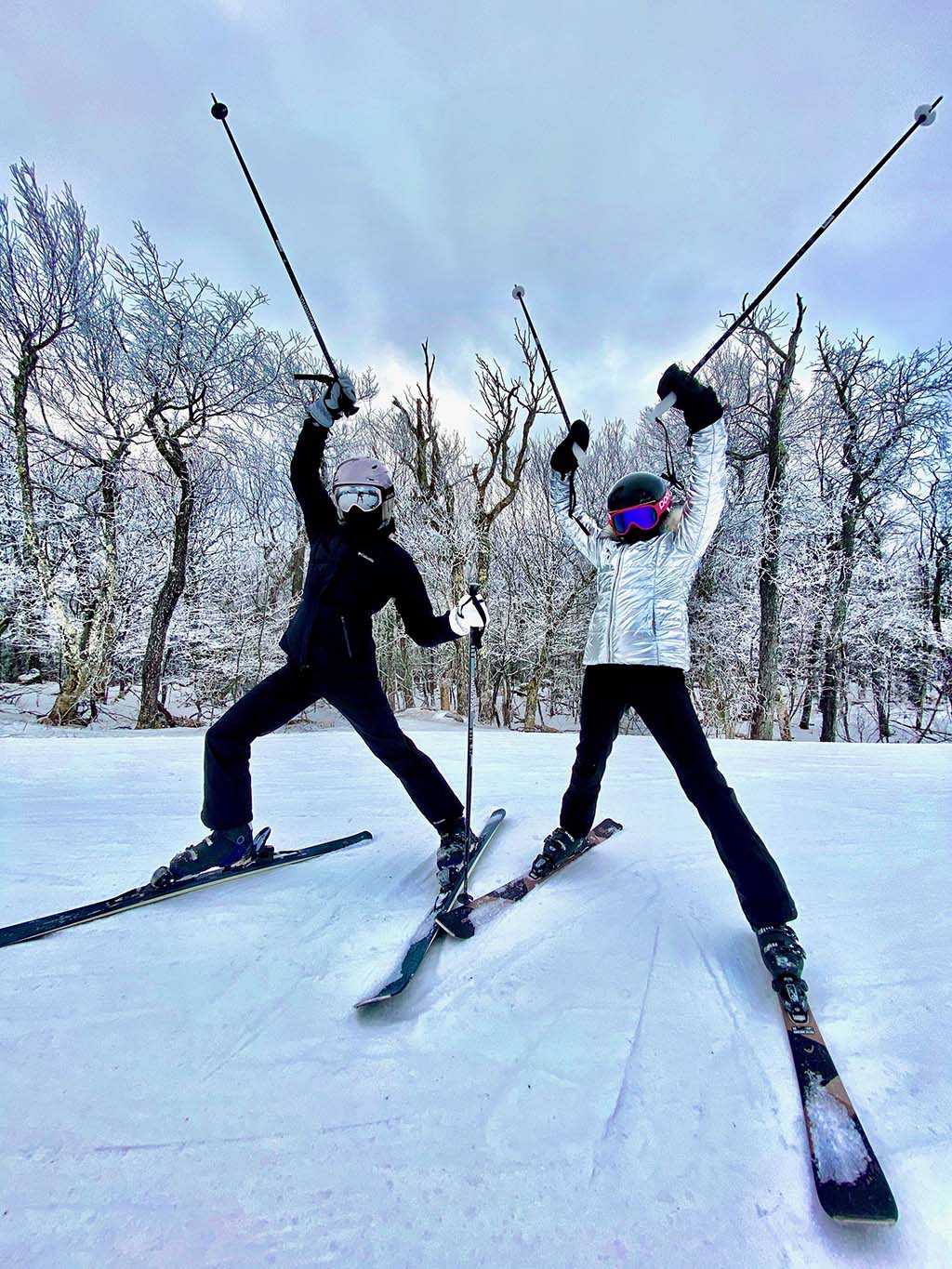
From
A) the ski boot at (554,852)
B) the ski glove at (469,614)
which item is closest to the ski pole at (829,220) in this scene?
the ski glove at (469,614)

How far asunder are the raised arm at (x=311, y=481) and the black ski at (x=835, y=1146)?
248 cm

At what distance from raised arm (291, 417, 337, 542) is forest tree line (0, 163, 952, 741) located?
17.6ft

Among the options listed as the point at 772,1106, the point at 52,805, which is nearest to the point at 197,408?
the point at 52,805

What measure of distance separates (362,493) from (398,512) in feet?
41.0

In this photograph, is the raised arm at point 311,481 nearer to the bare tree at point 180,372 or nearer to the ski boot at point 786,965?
the ski boot at point 786,965

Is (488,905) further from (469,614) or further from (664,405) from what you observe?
(664,405)

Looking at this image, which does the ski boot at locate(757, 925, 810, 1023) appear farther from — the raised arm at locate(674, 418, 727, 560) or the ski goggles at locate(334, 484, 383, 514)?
the ski goggles at locate(334, 484, 383, 514)

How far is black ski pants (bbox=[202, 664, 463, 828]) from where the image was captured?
2334mm

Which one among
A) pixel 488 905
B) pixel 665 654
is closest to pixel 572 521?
pixel 665 654

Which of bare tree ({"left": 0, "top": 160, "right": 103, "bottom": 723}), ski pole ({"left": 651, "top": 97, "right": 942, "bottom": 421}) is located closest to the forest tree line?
bare tree ({"left": 0, "top": 160, "right": 103, "bottom": 723})

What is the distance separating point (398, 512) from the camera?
1455cm

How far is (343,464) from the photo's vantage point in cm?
251

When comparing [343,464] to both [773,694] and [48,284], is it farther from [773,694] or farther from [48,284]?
[773,694]

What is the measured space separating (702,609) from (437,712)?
25.3 feet
